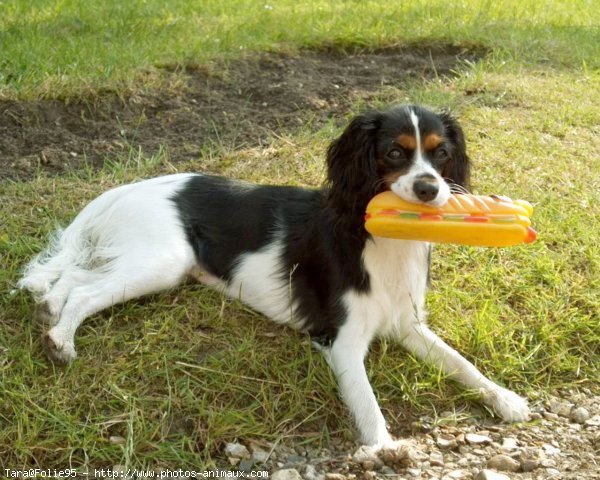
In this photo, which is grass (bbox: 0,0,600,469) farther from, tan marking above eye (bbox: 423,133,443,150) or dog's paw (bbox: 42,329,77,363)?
tan marking above eye (bbox: 423,133,443,150)

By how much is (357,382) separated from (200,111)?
3.05 meters

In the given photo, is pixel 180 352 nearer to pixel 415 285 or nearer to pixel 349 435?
pixel 349 435

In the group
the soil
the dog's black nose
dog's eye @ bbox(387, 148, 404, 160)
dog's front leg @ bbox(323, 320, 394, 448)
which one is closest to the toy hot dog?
the dog's black nose

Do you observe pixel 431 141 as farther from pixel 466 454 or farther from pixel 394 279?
pixel 466 454

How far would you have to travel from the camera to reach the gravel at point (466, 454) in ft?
8.95

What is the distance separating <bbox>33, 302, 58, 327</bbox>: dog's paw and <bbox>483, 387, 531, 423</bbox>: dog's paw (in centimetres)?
184

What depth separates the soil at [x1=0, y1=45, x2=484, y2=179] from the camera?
490 centimetres

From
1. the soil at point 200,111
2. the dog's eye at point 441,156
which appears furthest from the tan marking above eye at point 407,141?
the soil at point 200,111

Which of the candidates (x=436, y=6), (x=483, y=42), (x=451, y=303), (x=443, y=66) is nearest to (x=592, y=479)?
(x=451, y=303)

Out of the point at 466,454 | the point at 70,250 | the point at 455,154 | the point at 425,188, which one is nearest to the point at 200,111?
the point at 70,250

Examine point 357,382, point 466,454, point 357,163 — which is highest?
point 357,163

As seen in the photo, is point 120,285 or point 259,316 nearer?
point 120,285

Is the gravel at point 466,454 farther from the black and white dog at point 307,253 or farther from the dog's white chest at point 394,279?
the dog's white chest at point 394,279

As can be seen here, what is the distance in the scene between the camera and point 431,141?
308 cm
